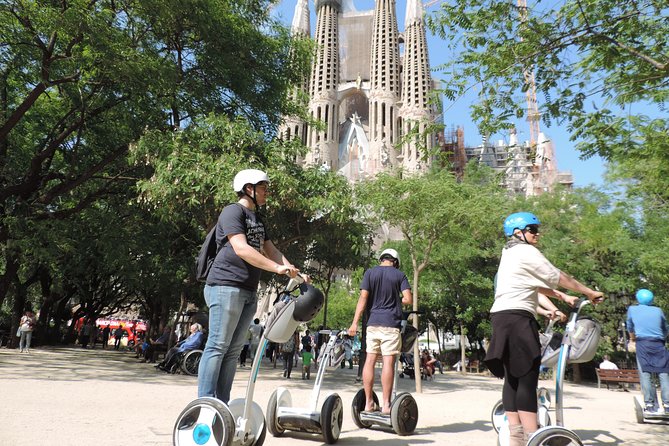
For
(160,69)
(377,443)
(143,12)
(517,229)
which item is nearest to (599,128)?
(517,229)

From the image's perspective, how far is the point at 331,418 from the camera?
377 centimetres

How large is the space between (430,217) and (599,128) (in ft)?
17.6

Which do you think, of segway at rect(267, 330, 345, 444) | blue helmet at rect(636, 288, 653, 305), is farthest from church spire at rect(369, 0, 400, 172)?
segway at rect(267, 330, 345, 444)

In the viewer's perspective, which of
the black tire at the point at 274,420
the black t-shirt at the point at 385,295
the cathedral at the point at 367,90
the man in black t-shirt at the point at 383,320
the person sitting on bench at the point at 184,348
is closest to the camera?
the black tire at the point at 274,420

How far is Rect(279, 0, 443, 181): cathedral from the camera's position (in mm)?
64875

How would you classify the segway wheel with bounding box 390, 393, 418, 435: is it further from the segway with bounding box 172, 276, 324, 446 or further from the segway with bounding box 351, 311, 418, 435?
the segway with bounding box 172, 276, 324, 446

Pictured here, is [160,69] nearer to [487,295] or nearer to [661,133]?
[661,133]

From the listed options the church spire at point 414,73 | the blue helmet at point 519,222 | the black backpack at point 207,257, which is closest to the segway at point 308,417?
the black backpack at point 207,257

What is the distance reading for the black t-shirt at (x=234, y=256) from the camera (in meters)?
3.15

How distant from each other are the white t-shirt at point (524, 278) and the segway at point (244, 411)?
47.8 inches

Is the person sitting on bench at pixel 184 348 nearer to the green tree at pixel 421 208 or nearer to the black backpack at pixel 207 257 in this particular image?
the green tree at pixel 421 208

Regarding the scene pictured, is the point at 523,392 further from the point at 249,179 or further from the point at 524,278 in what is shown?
Result: the point at 249,179

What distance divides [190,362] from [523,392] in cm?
884

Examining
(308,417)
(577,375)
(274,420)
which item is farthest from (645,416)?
(577,375)
